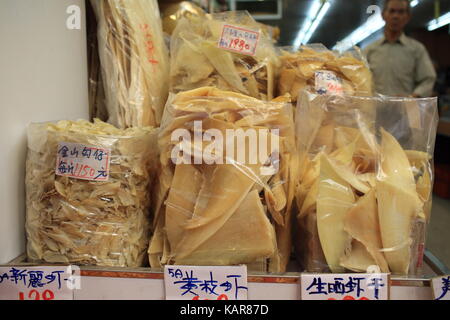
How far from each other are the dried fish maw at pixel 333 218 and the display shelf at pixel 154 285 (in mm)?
72

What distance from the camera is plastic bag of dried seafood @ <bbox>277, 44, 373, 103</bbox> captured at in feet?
2.92

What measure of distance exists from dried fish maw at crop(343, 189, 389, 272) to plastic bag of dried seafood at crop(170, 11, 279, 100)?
0.39m

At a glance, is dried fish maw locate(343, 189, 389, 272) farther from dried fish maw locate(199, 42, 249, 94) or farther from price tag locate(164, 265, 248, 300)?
dried fish maw locate(199, 42, 249, 94)

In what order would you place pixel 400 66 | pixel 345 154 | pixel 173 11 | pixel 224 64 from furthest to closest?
pixel 400 66, pixel 173 11, pixel 224 64, pixel 345 154

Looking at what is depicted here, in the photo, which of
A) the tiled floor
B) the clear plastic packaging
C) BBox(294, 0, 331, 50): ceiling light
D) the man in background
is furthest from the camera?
BBox(294, 0, 331, 50): ceiling light

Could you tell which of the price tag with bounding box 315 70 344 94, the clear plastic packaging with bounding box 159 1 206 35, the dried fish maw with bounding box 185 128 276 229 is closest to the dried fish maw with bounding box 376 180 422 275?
the dried fish maw with bounding box 185 128 276 229

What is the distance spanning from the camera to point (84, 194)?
25.5 inches

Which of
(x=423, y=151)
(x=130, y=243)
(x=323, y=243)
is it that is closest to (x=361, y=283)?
(x=323, y=243)

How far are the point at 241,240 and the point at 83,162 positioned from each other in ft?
1.00

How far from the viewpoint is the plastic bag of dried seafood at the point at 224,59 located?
0.88m

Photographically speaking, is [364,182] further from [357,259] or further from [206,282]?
[206,282]

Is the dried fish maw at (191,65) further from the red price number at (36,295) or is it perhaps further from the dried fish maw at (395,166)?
the red price number at (36,295)

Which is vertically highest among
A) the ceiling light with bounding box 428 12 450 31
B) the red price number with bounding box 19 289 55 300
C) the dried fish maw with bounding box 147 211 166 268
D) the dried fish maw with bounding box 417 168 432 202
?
the ceiling light with bounding box 428 12 450 31

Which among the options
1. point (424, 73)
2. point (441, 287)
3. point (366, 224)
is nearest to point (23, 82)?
point (366, 224)
